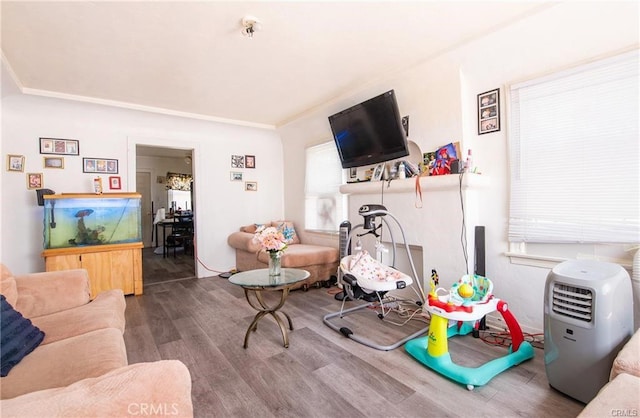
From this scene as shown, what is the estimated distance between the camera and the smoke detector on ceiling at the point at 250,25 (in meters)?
2.28

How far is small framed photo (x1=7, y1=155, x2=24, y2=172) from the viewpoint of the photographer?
143 inches

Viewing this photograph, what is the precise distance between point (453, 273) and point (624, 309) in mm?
1276

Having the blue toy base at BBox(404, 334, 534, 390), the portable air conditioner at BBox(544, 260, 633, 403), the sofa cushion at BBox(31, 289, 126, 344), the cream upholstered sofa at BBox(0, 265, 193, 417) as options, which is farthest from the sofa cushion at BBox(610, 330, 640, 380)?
the sofa cushion at BBox(31, 289, 126, 344)

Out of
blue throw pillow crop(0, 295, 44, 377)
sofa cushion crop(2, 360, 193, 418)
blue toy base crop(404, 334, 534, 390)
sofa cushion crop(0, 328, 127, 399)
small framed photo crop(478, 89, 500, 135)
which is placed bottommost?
blue toy base crop(404, 334, 534, 390)

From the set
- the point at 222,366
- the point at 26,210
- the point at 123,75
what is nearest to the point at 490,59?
the point at 222,366

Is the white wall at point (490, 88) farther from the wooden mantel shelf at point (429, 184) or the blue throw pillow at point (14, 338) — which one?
the blue throw pillow at point (14, 338)

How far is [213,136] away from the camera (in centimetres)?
509

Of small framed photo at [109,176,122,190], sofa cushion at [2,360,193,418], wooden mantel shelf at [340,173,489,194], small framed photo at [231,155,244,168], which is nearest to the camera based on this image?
sofa cushion at [2,360,193,418]

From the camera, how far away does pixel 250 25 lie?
2342 millimetres

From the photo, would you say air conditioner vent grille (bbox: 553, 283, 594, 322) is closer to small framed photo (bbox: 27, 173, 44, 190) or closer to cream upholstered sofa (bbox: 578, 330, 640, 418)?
cream upholstered sofa (bbox: 578, 330, 640, 418)

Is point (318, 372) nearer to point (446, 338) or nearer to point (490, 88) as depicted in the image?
point (446, 338)

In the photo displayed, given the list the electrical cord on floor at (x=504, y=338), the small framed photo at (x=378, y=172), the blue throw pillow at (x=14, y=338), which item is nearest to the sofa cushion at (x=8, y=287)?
the blue throw pillow at (x=14, y=338)

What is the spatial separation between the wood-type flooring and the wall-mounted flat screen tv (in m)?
1.78

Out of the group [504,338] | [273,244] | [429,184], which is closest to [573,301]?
[504,338]
